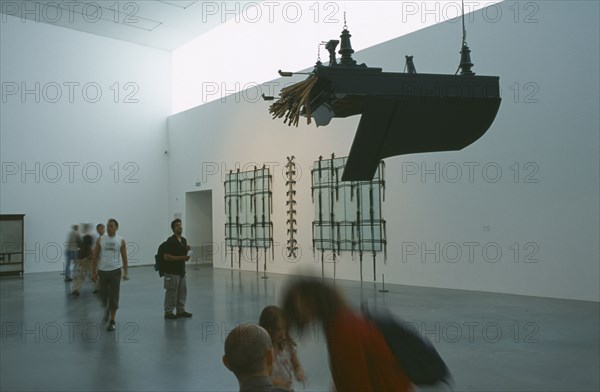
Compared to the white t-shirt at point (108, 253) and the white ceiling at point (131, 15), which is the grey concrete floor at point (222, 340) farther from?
the white ceiling at point (131, 15)

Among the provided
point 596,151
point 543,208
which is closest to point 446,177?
point 543,208

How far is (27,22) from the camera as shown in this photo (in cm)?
1534

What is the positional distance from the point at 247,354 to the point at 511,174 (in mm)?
8660

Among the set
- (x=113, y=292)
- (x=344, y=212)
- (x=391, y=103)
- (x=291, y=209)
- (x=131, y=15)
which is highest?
(x=131, y=15)

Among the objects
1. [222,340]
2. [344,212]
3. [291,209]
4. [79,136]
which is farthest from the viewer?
[79,136]

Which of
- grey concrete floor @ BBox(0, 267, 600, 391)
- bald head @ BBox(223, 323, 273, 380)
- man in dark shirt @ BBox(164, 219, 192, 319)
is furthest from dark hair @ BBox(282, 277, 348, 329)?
man in dark shirt @ BBox(164, 219, 192, 319)

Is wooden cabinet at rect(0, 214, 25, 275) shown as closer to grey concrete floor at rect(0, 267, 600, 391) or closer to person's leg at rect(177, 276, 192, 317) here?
grey concrete floor at rect(0, 267, 600, 391)

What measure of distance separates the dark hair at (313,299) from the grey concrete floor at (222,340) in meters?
0.82

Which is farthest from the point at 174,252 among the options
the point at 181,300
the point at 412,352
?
the point at 412,352

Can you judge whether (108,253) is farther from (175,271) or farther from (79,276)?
(79,276)

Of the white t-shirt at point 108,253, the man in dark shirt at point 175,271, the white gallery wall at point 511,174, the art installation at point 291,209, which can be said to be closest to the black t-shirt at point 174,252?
the man in dark shirt at point 175,271

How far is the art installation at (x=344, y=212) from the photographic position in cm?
1119

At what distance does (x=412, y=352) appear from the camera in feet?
5.25

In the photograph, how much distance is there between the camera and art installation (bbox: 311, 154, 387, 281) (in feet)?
36.7
